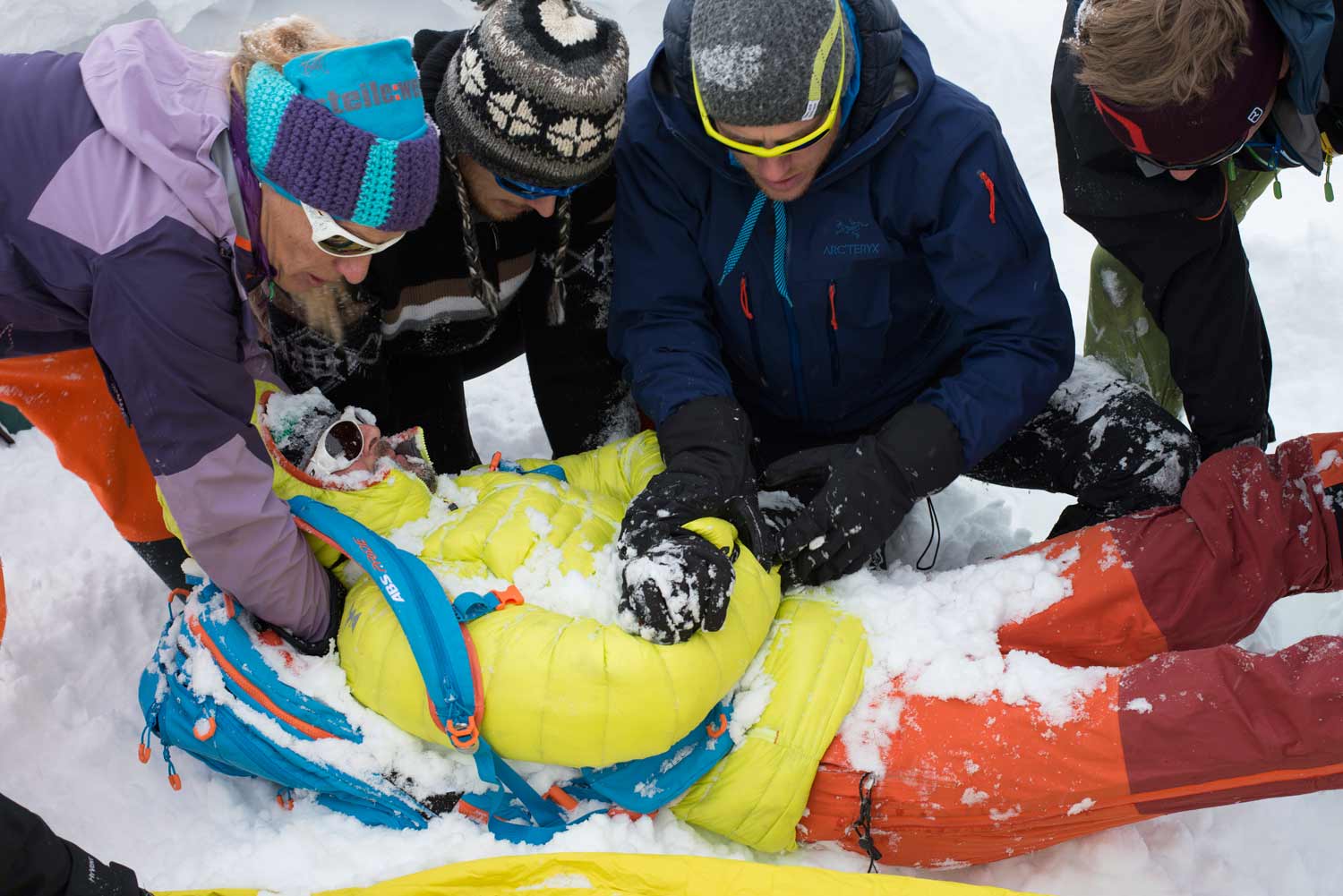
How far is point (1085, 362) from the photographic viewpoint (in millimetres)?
2756

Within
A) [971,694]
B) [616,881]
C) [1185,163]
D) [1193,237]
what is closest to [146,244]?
[616,881]

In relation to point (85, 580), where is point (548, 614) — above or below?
above

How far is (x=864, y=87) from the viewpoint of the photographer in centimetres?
213

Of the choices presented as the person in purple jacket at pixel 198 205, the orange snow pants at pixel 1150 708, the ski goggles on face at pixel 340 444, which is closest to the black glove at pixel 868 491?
the orange snow pants at pixel 1150 708

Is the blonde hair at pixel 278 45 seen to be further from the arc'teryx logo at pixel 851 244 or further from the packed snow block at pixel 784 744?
the packed snow block at pixel 784 744

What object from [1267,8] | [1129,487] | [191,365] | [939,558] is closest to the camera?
[191,365]

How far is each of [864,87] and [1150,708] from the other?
1.23 m

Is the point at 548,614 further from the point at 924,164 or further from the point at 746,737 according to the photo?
the point at 924,164

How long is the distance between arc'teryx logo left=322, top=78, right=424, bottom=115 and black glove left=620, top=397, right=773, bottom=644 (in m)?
0.87

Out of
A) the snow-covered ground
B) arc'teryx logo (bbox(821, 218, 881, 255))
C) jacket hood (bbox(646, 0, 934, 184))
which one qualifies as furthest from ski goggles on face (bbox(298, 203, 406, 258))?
the snow-covered ground

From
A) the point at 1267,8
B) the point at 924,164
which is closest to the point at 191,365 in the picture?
the point at 924,164

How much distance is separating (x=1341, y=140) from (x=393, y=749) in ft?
6.83

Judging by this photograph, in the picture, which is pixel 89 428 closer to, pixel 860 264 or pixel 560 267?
pixel 560 267

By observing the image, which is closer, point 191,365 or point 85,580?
point 191,365
